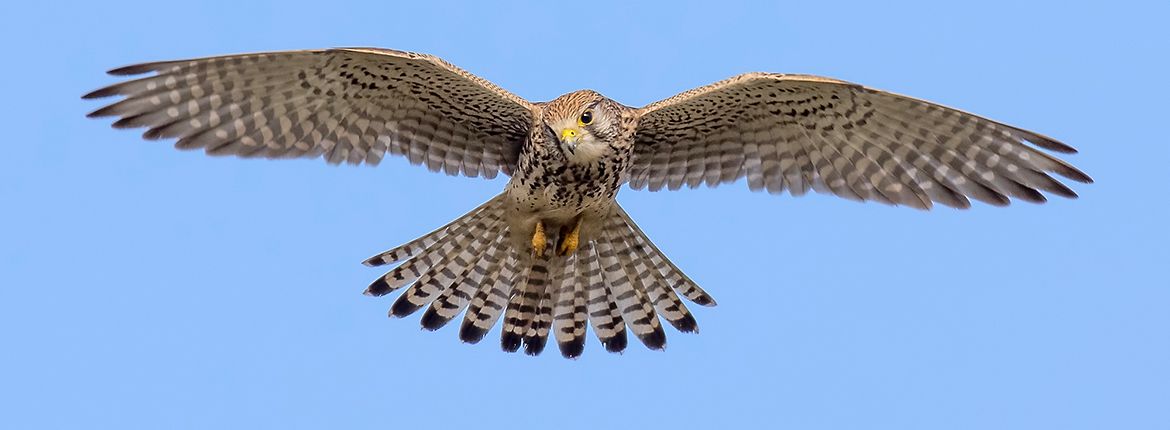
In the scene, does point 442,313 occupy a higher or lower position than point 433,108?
lower

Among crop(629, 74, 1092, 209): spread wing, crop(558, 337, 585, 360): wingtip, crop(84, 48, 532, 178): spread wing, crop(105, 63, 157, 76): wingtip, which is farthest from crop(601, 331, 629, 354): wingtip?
crop(105, 63, 157, 76): wingtip

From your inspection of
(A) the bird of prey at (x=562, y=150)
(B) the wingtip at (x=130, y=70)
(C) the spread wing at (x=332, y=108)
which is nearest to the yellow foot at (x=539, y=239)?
(A) the bird of prey at (x=562, y=150)

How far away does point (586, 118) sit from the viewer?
9750mm

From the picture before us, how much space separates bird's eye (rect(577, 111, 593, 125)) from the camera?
9734 millimetres

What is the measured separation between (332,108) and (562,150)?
128cm

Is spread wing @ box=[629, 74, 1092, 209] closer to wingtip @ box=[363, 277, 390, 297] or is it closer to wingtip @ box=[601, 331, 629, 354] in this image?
wingtip @ box=[601, 331, 629, 354]

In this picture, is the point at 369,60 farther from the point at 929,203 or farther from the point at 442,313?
the point at 929,203

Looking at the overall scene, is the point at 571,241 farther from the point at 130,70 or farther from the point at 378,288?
the point at 130,70

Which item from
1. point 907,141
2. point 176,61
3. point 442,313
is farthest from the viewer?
point 442,313

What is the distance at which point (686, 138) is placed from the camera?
10586 millimetres

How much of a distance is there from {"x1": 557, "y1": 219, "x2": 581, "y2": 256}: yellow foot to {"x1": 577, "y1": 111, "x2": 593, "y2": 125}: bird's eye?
3.52 feet

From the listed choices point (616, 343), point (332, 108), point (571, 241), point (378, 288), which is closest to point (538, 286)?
point (571, 241)

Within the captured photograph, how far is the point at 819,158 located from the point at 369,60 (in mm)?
2543

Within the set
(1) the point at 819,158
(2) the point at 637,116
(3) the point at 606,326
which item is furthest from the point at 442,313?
(1) the point at 819,158
